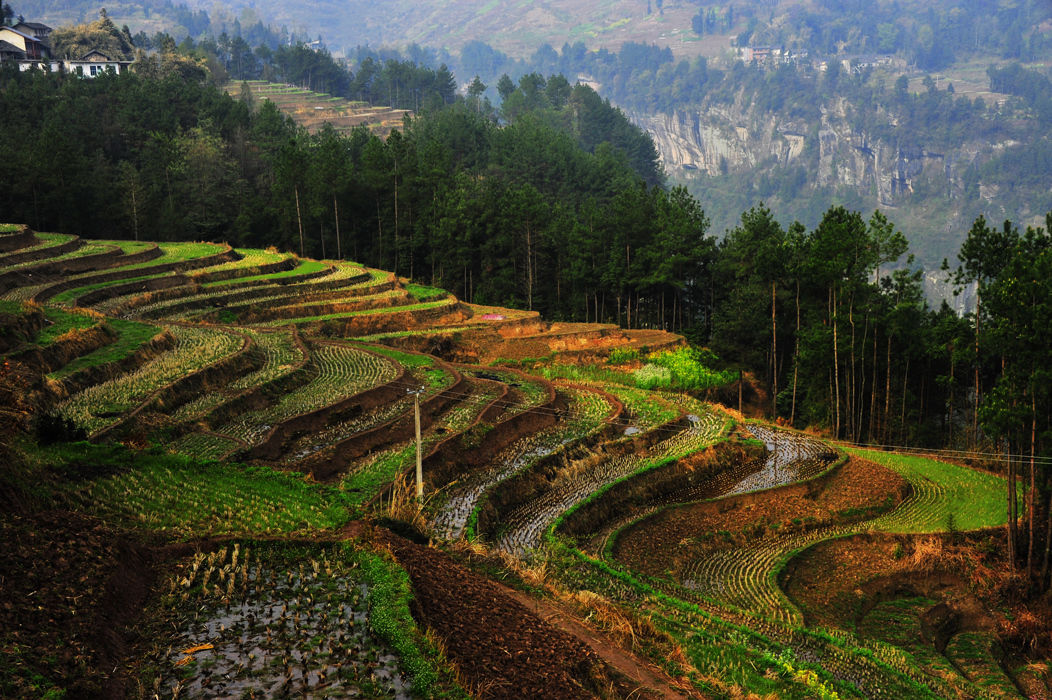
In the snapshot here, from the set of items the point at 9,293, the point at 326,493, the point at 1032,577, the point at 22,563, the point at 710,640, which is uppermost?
the point at 9,293

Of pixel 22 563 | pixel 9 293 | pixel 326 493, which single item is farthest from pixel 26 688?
pixel 9 293

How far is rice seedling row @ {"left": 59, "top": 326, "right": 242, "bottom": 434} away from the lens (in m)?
20.2

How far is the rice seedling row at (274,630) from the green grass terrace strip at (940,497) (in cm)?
1445

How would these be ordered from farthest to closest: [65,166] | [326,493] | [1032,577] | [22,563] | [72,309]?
1. [65,166]
2. [72,309]
3. [1032,577]
4. [326,493]
5. [22,563]

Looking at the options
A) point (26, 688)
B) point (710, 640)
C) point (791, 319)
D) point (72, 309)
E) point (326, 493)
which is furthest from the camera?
point (791, 319)

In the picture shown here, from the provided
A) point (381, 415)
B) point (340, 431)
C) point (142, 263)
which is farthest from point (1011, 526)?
point (142, 263)

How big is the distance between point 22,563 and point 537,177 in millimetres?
73514

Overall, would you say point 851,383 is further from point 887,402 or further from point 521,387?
point 521,387

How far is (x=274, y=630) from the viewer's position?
11.9m

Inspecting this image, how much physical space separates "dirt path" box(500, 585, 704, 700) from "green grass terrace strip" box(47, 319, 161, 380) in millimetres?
14185

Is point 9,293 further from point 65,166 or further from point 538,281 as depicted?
point 538,281

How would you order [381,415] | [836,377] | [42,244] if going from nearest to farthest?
1. [381,415]
2. [836,377]
3. [42,244]

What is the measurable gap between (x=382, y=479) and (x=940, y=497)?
15078mm

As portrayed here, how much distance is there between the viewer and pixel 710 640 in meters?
14.8
